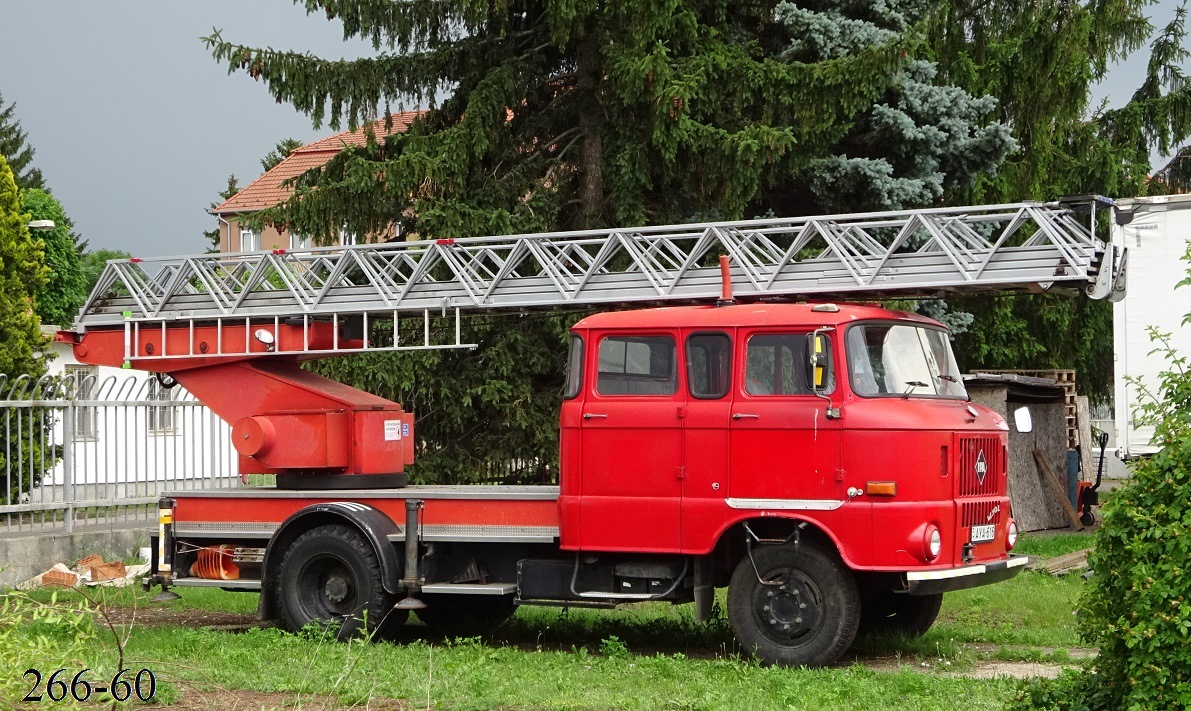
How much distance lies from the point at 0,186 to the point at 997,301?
57.5 ft

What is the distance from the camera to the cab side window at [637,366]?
1025 cm

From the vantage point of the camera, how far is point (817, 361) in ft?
31.2

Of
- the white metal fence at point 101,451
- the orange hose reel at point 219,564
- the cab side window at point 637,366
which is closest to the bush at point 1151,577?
the cab side window at point 637,366

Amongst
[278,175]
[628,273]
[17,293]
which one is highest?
[278,175]

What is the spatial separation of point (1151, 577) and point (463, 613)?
7.60 m

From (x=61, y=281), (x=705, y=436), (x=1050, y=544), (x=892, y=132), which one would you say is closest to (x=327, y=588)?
(x=705, y=436)

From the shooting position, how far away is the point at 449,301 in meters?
11.8

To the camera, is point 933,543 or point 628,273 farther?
point 628,273

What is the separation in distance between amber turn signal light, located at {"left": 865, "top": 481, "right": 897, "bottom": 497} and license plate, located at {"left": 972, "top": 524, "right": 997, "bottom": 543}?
885 millimetres

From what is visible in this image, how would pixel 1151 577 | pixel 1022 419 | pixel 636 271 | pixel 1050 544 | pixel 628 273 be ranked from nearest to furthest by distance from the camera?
pixel 1151 577 → pixel 628 273 → pixel 636 271 → pixel 1050 544 → pixel 1022 419

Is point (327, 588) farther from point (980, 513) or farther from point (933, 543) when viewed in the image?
point (980, 513)

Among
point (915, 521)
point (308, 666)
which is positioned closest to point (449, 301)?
point (308, 666)

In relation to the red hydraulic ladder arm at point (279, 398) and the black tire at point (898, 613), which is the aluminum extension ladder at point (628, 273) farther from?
the black tire at point (898, 613)

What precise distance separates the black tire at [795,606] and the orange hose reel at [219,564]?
461 centimetres
